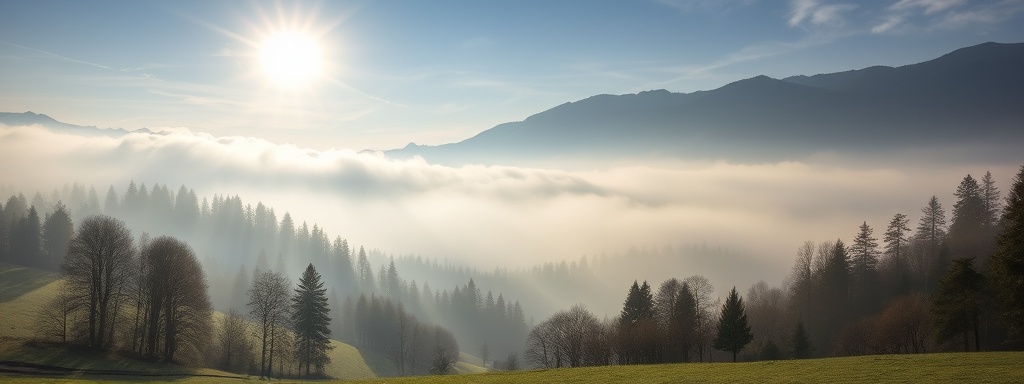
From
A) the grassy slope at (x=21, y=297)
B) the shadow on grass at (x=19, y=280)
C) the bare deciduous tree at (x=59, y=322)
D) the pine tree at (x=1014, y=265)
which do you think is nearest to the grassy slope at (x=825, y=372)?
the pine tree at (x=1014, y=265)

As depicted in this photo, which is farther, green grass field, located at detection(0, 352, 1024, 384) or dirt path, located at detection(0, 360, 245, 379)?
dirt path, located at detection(0, 360, 245, 379)

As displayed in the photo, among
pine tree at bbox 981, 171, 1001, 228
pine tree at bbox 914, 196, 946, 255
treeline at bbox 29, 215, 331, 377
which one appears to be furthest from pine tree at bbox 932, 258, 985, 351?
treeline at bbox 29, 215, 331, 377

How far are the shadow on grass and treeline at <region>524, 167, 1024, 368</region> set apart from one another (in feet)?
252

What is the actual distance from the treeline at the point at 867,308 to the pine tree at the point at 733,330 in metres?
0.12

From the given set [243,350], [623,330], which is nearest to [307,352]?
[243,350]

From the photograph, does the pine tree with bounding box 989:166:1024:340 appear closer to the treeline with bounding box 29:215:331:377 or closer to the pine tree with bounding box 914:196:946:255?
the pine tree with bounding box 914:196:946:255

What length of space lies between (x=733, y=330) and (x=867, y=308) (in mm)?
38567

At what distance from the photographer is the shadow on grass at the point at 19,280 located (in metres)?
77.3

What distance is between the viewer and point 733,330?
63.1 m

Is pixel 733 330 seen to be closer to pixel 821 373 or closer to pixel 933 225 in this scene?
pixel 821 373

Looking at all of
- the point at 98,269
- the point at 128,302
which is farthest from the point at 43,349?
the point at 128,302

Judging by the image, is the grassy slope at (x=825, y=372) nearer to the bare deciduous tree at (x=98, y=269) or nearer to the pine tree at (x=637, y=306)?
the pine tree at (x=637, y=306)

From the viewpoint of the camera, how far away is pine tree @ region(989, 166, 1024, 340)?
4078 cm

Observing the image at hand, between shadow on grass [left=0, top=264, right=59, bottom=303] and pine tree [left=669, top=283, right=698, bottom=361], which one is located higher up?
shadow on grass [left=0, top=264, right=59, bottom=303]
